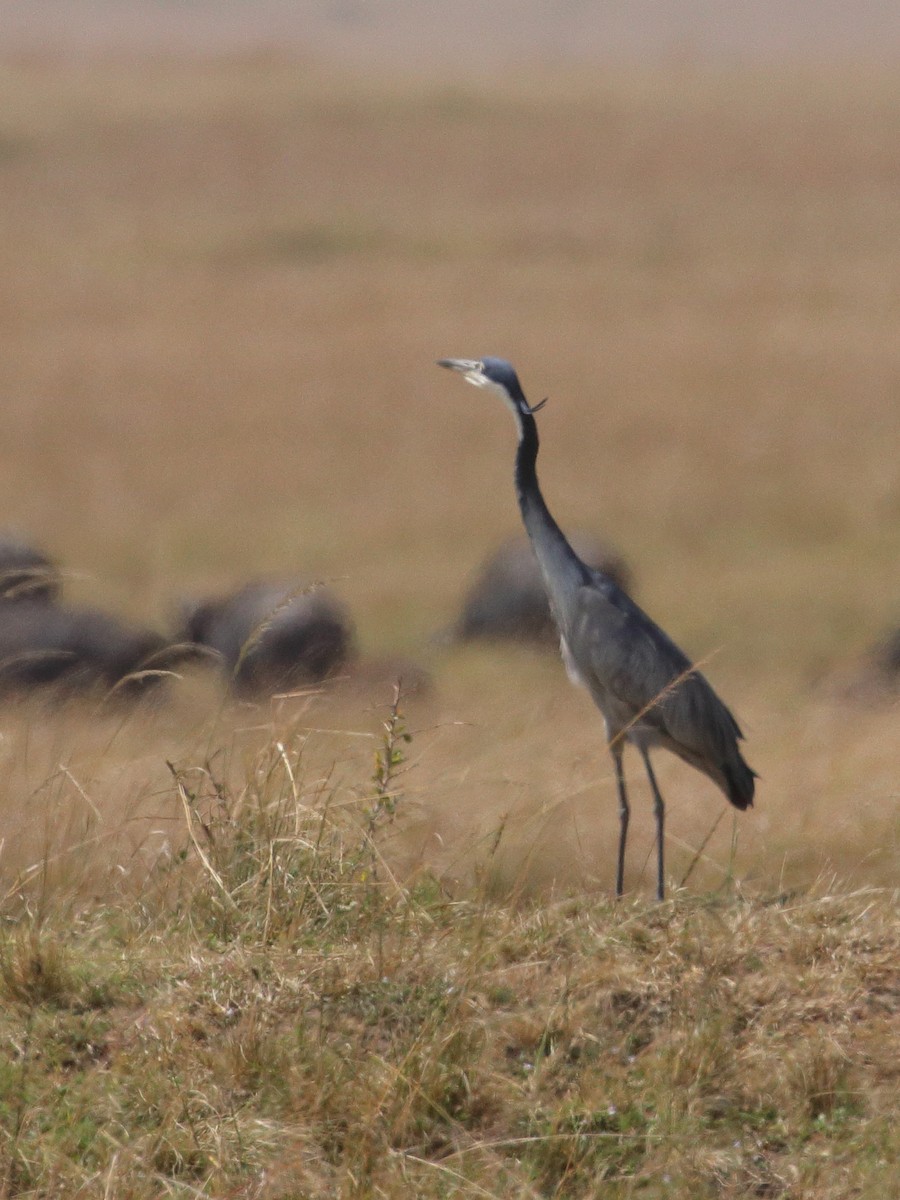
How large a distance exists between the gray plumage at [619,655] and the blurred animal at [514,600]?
9.35 metres

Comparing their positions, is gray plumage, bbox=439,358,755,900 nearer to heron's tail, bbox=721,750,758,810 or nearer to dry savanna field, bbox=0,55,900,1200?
heron's tail, bbox=721,750,758,810

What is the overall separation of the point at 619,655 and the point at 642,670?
4.3 inches

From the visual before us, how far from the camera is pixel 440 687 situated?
1575 cm

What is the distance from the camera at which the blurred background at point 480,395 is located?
448 inches

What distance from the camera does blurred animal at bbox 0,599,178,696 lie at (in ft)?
45.4

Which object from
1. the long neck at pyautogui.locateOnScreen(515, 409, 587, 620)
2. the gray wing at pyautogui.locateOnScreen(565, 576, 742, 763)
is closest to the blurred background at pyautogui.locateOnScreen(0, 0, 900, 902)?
the gray wing at pyautogui.locateOnScreen(565, 576, 742, 763)

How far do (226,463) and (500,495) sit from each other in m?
4.20

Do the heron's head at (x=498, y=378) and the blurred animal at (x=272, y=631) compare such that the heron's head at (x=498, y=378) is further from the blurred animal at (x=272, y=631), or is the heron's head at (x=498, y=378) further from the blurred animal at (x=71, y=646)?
the blurred animal at (x=272, y=631)

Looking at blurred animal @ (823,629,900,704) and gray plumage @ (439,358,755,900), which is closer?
gray plumage @ (439,358,755,900)

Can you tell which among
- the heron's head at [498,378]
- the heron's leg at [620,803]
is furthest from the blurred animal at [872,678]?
the heron's head at [498,378]

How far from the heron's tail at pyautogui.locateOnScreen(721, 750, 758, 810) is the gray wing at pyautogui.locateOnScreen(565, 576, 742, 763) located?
0.29 ft

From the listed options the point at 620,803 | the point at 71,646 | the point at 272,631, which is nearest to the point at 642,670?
the point at 620,803

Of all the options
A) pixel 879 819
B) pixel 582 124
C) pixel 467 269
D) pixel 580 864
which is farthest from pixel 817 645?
pixel 582 124

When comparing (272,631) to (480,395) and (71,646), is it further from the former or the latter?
(480,395)
